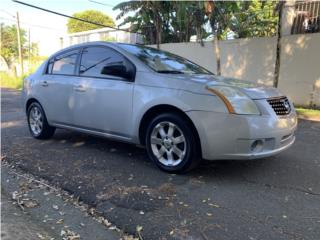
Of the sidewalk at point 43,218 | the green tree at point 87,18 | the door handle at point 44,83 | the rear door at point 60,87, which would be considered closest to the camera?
the sidewalk at point 43,218

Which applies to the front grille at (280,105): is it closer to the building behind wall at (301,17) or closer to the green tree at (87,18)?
the building behind wall at (301,17)

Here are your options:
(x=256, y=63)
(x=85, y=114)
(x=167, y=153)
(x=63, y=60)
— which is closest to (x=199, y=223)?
(x=167, y=153)

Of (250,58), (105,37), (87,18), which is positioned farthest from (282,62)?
(87,18)

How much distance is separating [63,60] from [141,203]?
324 cm

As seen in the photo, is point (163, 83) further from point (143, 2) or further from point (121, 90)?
point (143, 2)

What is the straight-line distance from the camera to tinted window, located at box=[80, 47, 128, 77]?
5020mm

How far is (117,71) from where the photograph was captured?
4.91 metres

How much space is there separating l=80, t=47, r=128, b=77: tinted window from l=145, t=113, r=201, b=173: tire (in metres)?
1.07

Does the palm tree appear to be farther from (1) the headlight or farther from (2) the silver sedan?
(1) the headlight

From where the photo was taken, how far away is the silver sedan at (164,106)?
397 centimetres

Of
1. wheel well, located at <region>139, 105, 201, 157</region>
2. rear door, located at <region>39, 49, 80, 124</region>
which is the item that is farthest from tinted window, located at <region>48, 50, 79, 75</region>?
wheel well, located at <region>139, 105, 201, 157</region>

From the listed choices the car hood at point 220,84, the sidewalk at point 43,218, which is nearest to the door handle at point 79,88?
the car hood at point 220,84

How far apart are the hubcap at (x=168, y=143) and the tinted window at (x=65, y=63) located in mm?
1967

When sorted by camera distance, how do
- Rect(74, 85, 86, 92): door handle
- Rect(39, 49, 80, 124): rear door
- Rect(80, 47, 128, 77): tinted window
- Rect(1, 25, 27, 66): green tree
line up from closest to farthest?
Rect(80, 47, 128, 77): tinted window → Rect(74, 85, 86, 92): door handle → Rect(39, 49, 80, 124): rear door → Rect(1, 25, 27, 66): green tree
